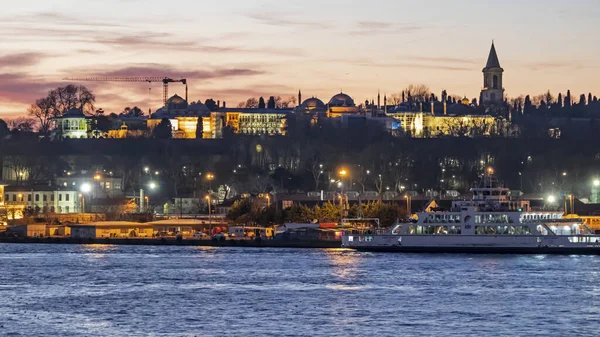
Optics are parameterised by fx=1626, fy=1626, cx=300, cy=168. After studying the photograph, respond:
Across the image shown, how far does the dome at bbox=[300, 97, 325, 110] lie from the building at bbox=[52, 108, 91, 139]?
29.8 metres

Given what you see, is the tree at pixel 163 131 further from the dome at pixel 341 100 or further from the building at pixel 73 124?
the dome at pixel 341 100

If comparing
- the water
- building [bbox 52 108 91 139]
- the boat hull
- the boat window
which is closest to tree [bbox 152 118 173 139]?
building [bbox 52 108 91 139]

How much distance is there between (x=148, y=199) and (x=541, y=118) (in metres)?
83.1

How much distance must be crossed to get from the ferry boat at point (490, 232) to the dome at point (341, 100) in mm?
123526

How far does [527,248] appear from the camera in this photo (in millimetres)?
60375

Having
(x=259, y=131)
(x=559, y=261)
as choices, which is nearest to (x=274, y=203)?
(x=559, y=261)

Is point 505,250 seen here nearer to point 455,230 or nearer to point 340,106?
point 455,230

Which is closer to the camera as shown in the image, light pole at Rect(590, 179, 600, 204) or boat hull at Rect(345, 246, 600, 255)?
boat hull at Rect(345, 246, 600, 255)

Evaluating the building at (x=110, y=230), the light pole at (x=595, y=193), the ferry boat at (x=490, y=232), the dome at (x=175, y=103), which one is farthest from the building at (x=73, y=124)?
the ferry boat at (x=490, y=232)

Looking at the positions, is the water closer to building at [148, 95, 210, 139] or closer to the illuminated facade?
the illuminated facade

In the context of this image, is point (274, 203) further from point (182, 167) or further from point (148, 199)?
point (182, 167)

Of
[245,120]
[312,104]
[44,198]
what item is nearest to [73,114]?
[245,120]

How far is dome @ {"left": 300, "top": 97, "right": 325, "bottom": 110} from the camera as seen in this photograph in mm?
184750

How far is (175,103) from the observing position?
186750mm
